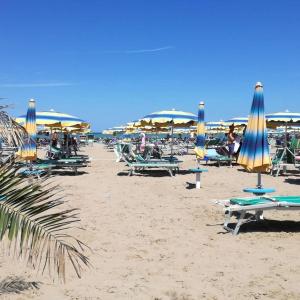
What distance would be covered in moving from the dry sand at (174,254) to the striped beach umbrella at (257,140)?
914 millimetres

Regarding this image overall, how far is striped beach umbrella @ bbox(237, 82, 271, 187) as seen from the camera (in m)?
6.70

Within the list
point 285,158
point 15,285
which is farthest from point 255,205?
point 285,158

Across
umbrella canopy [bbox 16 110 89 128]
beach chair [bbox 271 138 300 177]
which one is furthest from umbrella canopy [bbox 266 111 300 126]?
umbrella canopy [bbox 16 110 89 128]

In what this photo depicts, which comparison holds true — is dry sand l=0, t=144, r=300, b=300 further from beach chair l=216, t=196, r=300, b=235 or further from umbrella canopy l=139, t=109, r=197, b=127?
umbrella canopy l=139, t=109, r=197, b=127

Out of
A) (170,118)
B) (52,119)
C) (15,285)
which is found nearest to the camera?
(15,285)

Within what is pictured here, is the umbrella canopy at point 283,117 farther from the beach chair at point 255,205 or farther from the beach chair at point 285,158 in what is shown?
the beach chair at point 255,205

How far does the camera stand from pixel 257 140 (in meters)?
6.76

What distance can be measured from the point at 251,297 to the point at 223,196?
5235mm

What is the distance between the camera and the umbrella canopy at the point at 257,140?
22.0 feet

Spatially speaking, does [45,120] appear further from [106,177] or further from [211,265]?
[211,265]

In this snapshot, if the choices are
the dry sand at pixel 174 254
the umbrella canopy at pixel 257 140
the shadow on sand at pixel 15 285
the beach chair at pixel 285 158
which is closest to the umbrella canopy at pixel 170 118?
the beach chair at pixel 285 158

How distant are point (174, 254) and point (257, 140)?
2646 millimetres

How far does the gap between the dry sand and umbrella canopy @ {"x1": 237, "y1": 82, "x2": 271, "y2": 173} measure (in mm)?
914

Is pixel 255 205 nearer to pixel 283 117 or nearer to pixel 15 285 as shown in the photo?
pixel 15 285
